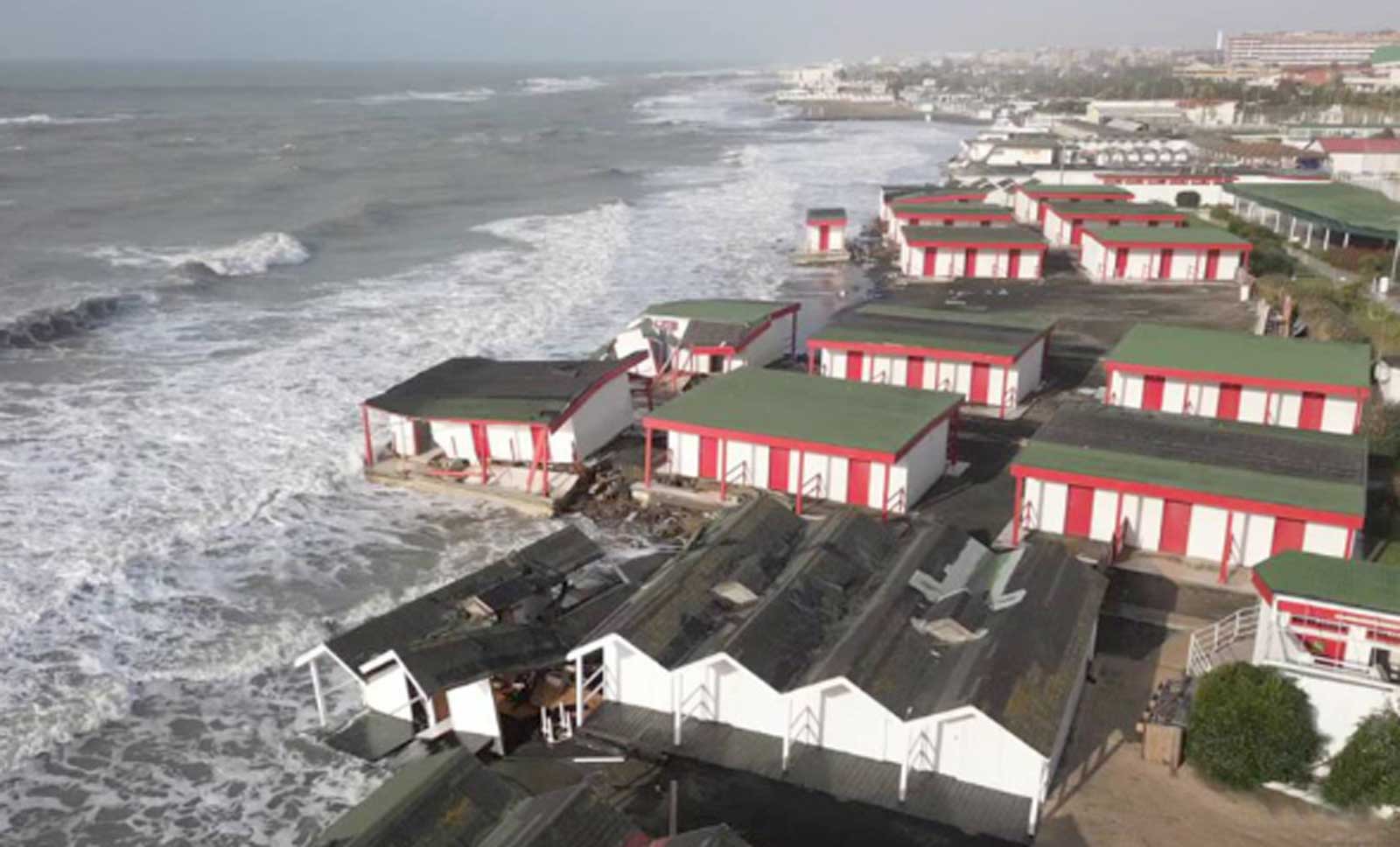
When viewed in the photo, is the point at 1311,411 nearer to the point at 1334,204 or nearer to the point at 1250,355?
the point at 1250,355

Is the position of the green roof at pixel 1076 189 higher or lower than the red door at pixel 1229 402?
higher

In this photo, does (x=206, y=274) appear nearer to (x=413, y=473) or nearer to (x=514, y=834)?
(x=413, y=473)

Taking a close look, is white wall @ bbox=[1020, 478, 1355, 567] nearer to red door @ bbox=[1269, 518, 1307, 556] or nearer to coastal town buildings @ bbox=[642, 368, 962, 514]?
red door @ bbox=[1269, 518, 1307, 556]

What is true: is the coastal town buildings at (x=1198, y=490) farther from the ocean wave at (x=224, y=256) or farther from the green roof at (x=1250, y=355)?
the ocean wave at (x=224, y=256)

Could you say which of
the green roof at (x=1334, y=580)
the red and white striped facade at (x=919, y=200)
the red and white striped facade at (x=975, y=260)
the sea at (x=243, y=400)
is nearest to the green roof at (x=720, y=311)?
the sea at (x=243, y=400)

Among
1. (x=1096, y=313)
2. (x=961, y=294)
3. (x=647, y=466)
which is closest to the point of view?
(x=647, y=466)

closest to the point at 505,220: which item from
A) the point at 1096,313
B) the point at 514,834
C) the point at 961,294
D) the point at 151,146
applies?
the point at 961,294

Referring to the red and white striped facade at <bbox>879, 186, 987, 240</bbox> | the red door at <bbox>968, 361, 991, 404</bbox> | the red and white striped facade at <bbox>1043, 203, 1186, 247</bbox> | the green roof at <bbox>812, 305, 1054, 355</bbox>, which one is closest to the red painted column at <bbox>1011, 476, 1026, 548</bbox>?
the green roof at <bbox>812, 305, 1054, 355</bbox>

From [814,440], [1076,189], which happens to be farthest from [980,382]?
[1076,189]
